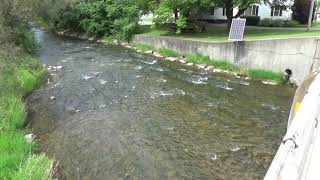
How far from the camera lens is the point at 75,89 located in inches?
689

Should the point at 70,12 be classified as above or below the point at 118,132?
above

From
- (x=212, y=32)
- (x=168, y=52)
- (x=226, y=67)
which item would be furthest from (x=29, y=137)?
(x=212, y=32)

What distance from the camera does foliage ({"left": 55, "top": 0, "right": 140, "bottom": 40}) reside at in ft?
112

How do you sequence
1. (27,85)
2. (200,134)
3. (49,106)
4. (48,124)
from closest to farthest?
(200,134) → (48,124) → (49,106) → (27,85)

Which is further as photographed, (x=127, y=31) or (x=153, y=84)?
(x=127, y=31)

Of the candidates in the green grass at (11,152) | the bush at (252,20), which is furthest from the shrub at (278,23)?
the green grass at (11,152)

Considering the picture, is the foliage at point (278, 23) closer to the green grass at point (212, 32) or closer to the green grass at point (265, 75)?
the green grass at point (212, 32)

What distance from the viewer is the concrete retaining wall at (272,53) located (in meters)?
17.3

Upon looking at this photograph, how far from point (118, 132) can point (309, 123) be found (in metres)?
8.27

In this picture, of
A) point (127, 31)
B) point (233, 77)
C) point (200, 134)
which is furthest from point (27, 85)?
point (127, 31)

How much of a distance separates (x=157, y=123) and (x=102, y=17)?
27186 millimetres

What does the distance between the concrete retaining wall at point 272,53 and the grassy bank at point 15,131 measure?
1116cm

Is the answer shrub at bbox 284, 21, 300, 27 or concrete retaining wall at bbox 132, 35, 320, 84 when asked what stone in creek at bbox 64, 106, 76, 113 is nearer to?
concrete retaining wall at bbox 132, 35, 320, 84

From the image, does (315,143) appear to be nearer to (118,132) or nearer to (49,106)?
(118,132)
